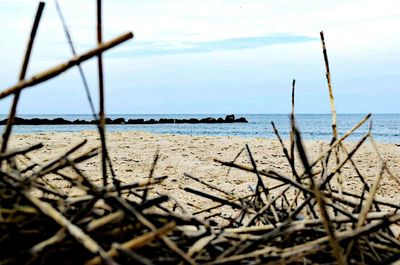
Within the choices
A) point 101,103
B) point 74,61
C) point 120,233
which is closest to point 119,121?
point 101,103

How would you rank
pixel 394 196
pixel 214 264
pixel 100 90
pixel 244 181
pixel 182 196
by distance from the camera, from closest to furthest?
1. pixel 214 264
2. pixel 100 90
3. pixel 182 196
4. pixel 394 196
5. pixel 244 181

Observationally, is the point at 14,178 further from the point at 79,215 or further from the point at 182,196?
the point at 182,196

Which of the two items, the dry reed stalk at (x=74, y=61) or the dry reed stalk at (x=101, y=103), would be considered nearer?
the dry reed stalk at (x=74, y=61)

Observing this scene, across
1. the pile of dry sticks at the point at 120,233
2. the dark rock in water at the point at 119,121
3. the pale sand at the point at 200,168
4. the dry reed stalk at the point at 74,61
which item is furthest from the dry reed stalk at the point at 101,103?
the dark rock in water at the point at 119,121

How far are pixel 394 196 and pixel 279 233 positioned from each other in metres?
5.65

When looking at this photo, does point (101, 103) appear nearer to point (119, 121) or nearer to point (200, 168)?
point (200, 168)

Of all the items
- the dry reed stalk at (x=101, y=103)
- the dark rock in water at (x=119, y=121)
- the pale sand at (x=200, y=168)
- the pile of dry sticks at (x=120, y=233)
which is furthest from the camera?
the dark rock in water at (x=119, y=121)

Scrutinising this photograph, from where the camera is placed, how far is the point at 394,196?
22.3ft

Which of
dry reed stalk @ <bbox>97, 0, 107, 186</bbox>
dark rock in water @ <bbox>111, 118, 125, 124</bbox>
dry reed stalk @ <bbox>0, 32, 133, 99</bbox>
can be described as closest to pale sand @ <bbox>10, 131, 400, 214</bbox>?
dry reed stalk @ <bbox>97, 0, 107, 186</bbox>

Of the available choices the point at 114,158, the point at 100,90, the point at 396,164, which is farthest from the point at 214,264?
the point at 396,164

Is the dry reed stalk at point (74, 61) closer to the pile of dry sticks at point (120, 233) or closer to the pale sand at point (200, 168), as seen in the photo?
the pile of dry sticks at point (120, 233)

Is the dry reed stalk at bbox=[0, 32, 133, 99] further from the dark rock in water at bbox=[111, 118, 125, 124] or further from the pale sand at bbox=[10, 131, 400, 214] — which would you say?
the dark rock in water at bbox=[111, 118, 125, 124]

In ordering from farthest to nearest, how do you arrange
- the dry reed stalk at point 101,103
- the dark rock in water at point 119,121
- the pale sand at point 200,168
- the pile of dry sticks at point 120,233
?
the dark rock in water at point 119,121
the pale sand at point 200,168
the dry reed stalk at point 101,103
the pile of dry sticks at point 120,233

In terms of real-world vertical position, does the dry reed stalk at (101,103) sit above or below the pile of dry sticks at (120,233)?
above
